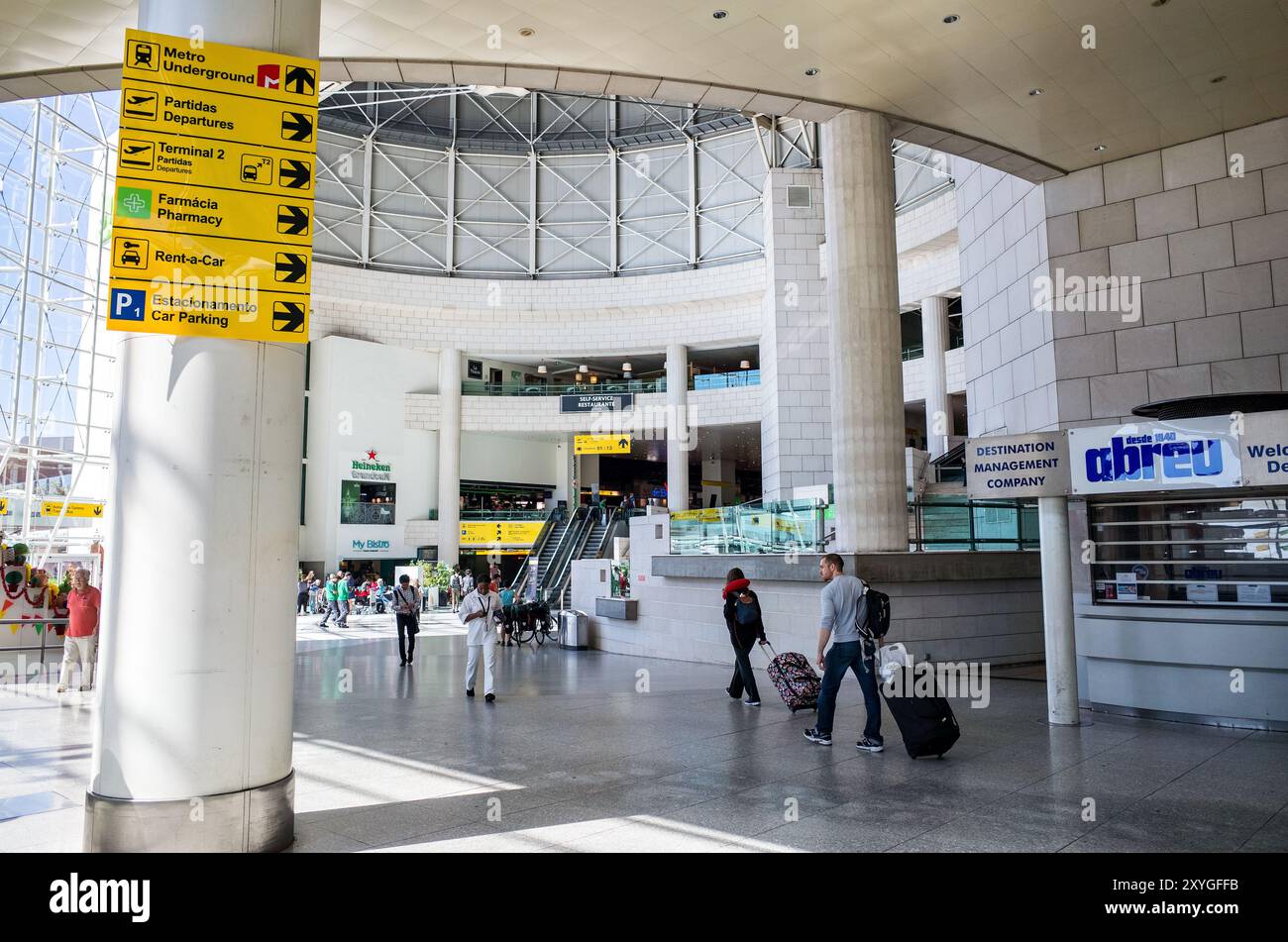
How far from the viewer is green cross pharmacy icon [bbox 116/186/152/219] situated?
458 cm

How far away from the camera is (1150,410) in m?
8.55

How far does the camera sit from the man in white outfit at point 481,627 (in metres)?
10.2

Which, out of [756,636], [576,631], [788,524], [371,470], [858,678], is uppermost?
[371,470]

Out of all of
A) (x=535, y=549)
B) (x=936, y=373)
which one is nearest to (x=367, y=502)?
(x=535, y=549)

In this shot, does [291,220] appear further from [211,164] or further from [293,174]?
[211,164]

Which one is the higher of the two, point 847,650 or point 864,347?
point 864,347

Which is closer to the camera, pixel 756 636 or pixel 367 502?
pixel 756 636

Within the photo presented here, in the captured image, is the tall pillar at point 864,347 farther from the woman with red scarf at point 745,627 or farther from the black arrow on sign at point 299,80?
the black arrow on sign at point 299,80

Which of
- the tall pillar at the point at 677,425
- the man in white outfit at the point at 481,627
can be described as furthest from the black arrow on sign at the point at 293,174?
the tall pillar at the point at 677,425

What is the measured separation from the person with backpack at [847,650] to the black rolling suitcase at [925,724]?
352mm

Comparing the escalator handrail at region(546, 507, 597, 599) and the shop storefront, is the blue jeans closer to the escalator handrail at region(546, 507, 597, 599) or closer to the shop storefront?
the shop storefront

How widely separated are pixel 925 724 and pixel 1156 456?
336 centimetres

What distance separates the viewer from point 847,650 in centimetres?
705
